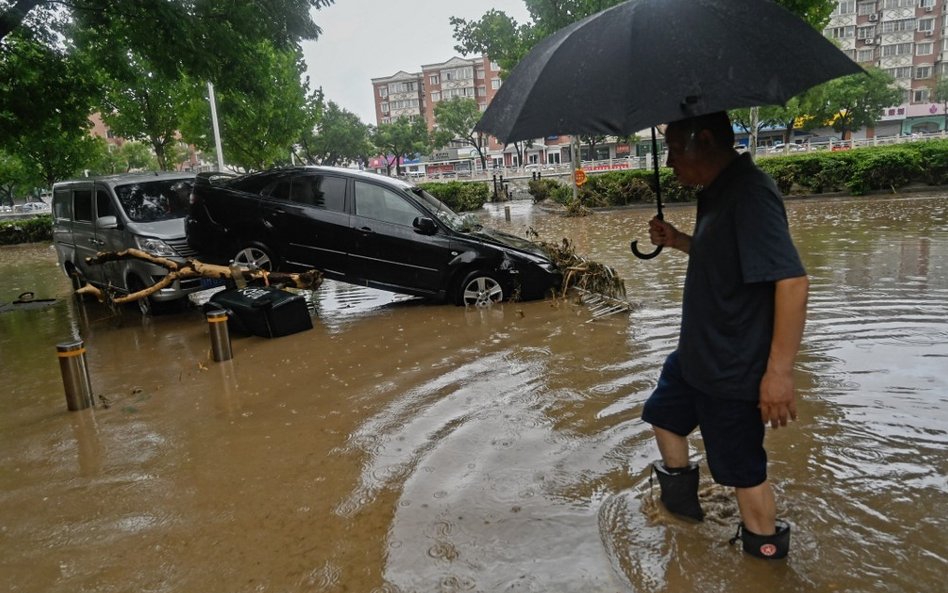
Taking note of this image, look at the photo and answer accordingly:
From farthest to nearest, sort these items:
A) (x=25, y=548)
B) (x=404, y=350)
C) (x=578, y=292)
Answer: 1. (x=578, y=292)
2. (x=404, y=350)
3. (x=25, y=548)

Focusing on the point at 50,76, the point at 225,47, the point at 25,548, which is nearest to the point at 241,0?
the point at 225,47

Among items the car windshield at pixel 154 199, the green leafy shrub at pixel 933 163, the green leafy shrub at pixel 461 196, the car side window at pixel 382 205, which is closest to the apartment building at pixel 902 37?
the green leafy shrub at pixel 933 163

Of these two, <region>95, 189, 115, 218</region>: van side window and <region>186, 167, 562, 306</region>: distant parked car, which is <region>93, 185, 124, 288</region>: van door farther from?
<region>186, 167, 562, 306</region>: distant parked car

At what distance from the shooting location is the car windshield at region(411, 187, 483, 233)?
8109 mm

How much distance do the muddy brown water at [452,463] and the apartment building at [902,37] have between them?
7420 centimetres

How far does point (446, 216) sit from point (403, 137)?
59.6m

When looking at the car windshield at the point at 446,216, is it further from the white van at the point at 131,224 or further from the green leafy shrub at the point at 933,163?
the green leafy shrub at the point at 933,163

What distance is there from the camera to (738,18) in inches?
94.8

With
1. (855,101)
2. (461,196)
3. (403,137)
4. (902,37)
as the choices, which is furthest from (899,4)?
(461,196)

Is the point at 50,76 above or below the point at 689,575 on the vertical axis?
above

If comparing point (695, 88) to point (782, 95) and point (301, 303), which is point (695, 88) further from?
point (301, 303)

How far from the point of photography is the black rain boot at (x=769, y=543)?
8.33 ft

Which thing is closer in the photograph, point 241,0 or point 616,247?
point 241,0

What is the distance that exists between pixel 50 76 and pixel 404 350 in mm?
10463
